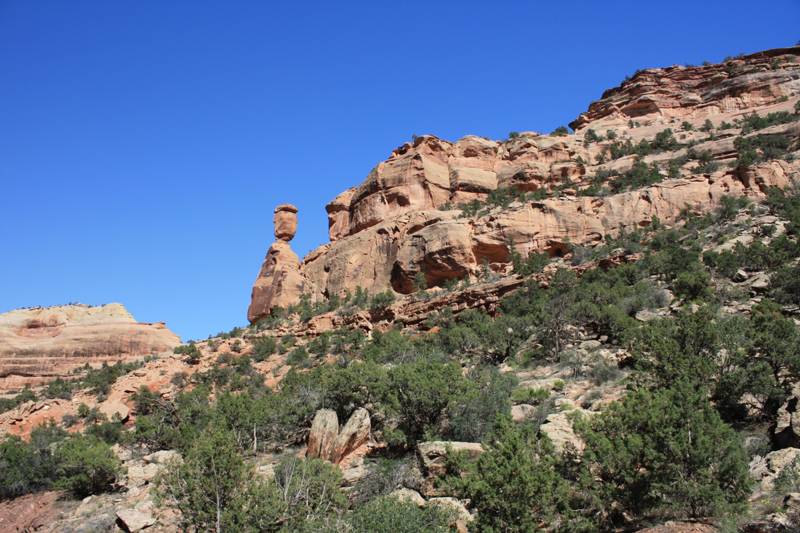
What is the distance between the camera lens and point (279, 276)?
181 feet

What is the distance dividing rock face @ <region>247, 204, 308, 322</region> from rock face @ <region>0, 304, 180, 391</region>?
36.6ft

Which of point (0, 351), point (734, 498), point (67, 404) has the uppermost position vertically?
point (0, 351)

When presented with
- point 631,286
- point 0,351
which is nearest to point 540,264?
point 631,286

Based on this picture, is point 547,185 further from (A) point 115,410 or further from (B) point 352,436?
(B) point 352,436

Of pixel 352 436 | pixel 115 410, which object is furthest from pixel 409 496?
pixel 115 410

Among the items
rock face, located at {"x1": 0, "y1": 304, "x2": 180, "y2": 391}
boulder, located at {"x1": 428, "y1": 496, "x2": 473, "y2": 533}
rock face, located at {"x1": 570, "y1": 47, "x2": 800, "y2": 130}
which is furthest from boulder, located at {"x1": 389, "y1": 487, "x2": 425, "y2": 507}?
rock face, located at {"x1": 570, "y1": 47, "x2": 800, "y2": 130}

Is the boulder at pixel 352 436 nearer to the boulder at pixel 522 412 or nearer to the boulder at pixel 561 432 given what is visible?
the boulder at pixel 522 412

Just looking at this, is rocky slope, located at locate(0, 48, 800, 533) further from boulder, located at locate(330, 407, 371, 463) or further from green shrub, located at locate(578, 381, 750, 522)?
green shrub, located at locate(578, 381, 750, 522)

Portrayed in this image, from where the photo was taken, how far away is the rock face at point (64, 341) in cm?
5638

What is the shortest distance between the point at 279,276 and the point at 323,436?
34.8 meters

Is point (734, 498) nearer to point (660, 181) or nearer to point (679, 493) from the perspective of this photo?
point (679, 493)

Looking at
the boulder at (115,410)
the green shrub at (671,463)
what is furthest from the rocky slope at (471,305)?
the green shrub at (671,463)

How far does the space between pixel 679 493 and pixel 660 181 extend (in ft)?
124

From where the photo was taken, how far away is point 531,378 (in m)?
27.0
